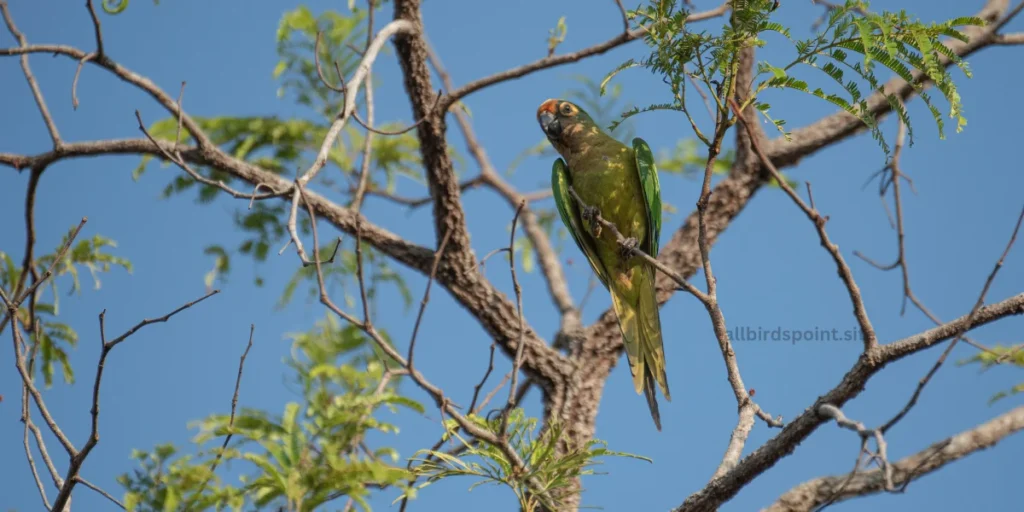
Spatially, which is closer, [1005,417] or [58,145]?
[1005,417]

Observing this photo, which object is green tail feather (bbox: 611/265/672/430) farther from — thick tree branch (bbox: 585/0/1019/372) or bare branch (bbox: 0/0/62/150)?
bare branch (bbox: 0/0/62/150)

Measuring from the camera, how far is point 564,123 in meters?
5.66

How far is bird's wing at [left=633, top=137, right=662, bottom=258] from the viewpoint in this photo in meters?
4.79

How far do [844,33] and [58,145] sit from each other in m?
4.54

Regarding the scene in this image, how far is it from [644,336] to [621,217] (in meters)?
0.73

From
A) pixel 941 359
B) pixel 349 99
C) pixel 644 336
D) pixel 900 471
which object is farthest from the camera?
pixel 644 336

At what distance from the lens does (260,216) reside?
659 centimetres

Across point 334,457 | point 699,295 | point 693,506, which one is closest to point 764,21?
point 699,295

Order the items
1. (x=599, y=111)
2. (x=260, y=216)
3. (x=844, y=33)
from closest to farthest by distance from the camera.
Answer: (x=844, y=33), (x=599, y=111), (x=260, y=216)

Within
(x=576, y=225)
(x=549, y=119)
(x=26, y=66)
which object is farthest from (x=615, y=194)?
(x=26, y=66)

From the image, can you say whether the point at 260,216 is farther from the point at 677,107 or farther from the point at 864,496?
the point at 864,496

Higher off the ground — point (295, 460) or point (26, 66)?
point (26, 66)

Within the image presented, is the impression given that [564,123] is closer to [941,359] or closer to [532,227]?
[532,227]

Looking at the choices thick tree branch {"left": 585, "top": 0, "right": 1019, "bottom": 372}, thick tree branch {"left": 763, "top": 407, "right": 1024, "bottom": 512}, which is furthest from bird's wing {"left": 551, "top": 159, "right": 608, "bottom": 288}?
thick tree branch {"left": 763, "top": 407, "right": 1024, "bottom": 512}
